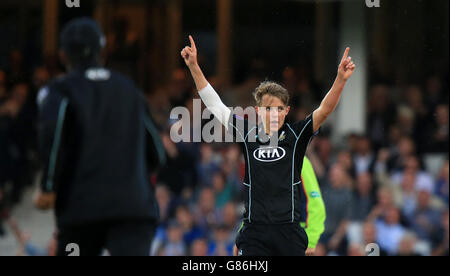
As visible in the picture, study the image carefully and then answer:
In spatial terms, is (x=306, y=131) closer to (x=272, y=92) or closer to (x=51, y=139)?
(x=272, y=92)

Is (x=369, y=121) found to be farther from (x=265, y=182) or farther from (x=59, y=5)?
(x=265, y=182)

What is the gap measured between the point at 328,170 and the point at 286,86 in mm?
2407

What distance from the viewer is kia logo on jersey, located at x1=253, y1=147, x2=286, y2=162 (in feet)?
17.8

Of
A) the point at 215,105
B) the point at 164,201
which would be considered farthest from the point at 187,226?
the point at 215,105

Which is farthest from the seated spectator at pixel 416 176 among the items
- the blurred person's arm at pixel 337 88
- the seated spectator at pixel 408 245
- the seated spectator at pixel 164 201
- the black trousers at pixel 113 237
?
the black trousers at pixel 113 237

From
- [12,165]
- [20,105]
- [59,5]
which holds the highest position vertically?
[59,5]

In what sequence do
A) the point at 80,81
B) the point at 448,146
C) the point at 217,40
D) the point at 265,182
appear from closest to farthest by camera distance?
the point at 80,81 < the point at 265,182 < the point at 448,146 < the point at 217,40

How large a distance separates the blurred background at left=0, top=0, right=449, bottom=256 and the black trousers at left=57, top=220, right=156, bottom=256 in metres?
4.71

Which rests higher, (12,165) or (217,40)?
(217,40)

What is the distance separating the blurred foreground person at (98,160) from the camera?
14.6ft

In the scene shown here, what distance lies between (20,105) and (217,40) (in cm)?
377

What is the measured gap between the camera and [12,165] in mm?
12188

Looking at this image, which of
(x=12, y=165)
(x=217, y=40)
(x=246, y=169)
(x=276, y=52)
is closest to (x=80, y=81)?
(x=246, y=169)

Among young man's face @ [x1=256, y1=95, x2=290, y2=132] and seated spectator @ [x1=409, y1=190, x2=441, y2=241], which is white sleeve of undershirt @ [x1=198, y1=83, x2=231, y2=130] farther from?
seated spectator @ [x1=409, y1=190, x2=441, y2=241]
